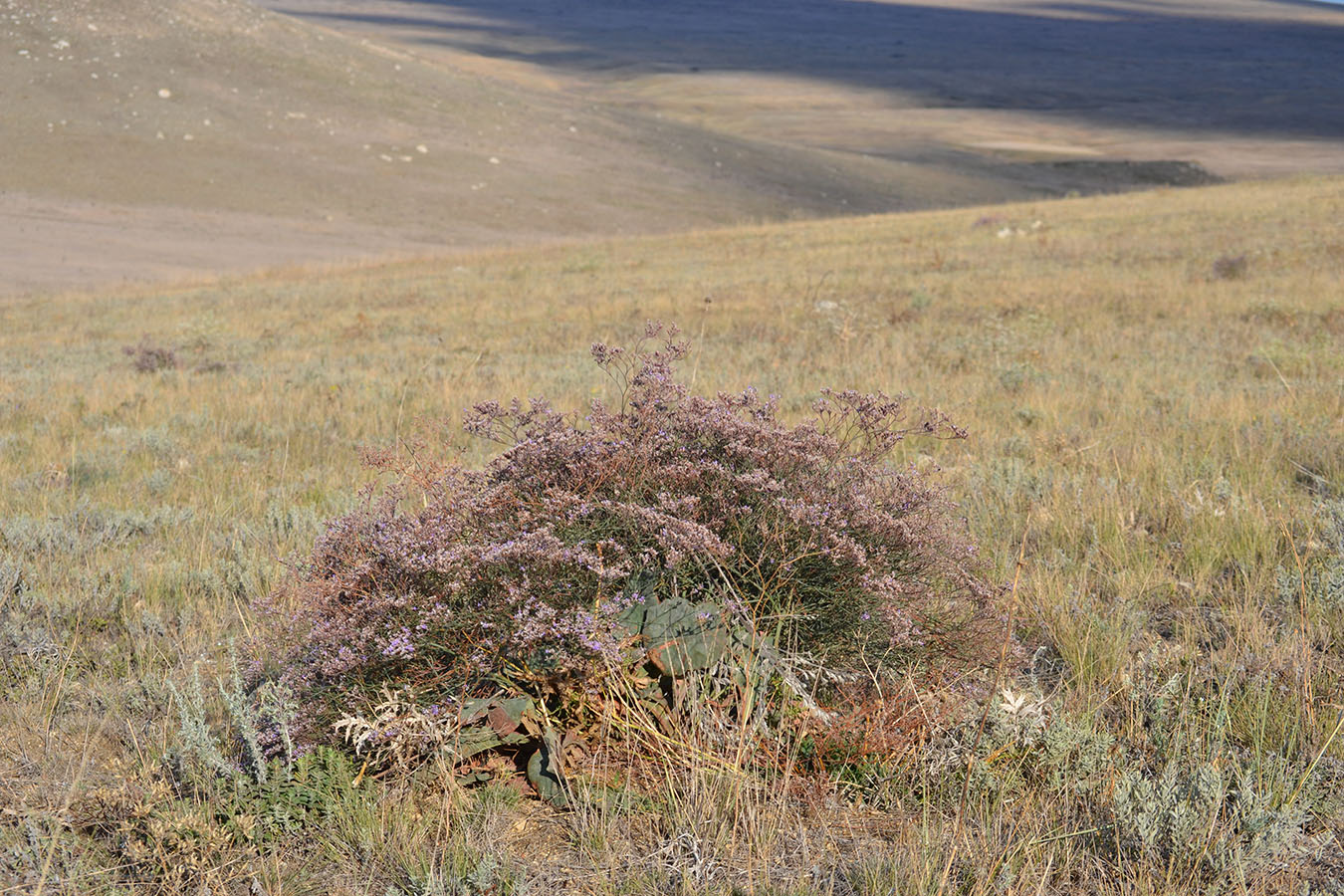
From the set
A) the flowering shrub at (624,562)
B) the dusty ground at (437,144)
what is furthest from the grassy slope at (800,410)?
the dusty ground at (437,144)

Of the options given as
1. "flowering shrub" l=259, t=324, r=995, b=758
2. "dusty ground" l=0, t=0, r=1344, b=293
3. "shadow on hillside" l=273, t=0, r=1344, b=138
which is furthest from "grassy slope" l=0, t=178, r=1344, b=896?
"shadow on hillside" l=273, t=0, r=1344, b=138

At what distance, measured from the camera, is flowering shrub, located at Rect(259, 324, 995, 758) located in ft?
7.97

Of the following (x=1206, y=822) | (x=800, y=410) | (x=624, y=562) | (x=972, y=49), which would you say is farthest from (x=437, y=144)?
(x=972, y=49)

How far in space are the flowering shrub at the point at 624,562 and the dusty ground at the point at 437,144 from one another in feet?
86.6

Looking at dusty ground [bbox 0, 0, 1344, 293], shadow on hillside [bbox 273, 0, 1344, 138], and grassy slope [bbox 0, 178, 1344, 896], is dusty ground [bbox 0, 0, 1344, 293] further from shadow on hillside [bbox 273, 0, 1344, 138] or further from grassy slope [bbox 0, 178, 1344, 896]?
grassy slope [bbox 0, 178, 1344, 896]

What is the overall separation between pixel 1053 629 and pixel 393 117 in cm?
5448

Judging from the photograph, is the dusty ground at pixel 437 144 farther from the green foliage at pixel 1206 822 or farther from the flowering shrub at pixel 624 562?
the green foliage at pixel 1206 822

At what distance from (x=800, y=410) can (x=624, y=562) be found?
486cm

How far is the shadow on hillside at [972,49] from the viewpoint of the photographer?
10094 centimetres

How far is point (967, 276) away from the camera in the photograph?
53.3 ft

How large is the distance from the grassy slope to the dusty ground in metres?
18.3

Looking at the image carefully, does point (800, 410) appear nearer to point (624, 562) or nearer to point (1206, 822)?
point (624, 562)

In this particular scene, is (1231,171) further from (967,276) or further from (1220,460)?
(1220,460)

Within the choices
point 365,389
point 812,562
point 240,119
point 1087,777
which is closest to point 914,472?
point 812,562
